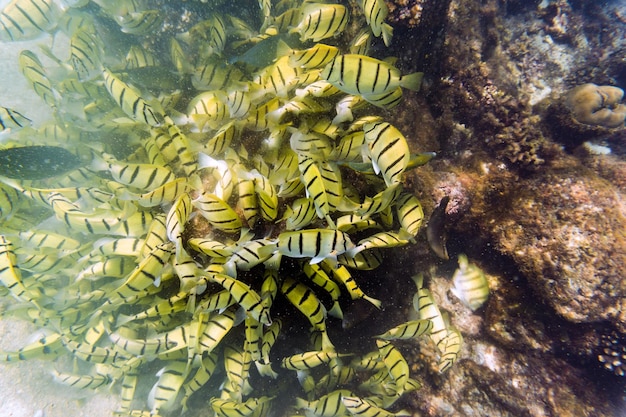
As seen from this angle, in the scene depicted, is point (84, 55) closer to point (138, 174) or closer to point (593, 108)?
point (138, 174)

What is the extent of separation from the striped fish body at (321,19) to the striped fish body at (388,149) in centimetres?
118

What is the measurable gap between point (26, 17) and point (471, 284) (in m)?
5.98

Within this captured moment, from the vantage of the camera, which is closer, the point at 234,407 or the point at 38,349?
the point at 234,407

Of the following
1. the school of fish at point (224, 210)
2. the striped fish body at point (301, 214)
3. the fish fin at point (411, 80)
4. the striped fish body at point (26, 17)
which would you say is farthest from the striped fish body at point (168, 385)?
the striped fish body at point (26, 17)

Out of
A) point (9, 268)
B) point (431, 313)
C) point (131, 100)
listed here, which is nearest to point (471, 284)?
point (431, 313)

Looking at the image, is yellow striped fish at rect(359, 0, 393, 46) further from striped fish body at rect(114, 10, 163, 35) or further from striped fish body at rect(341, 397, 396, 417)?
striped fish body at rect(341, 397, 396, 417)

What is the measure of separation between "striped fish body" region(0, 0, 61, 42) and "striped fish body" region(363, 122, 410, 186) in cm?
425

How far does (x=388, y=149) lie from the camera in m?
2.22

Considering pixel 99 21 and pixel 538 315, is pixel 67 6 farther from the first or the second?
pixel 538 315

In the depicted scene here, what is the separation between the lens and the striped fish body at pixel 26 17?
12.1ft

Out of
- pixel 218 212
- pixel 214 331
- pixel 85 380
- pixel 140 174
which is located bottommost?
pixel 85 380

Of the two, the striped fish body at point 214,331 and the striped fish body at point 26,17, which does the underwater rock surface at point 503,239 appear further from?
the striped fish body at point 26,17

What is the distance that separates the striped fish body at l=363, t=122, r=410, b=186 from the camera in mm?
2213

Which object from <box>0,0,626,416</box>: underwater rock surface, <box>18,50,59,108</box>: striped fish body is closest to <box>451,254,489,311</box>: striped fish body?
<box>0,0,626,416</box>: underwater rock surface
